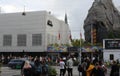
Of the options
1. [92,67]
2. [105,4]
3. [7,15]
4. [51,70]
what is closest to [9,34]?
[7,15]

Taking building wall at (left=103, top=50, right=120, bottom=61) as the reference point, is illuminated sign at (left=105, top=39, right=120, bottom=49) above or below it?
above

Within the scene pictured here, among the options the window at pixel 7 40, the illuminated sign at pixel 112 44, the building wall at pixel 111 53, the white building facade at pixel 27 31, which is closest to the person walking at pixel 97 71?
the building wall at pixel 111 53

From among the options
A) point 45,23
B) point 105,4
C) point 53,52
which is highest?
point 105,4

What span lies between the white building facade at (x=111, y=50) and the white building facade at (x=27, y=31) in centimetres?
1385

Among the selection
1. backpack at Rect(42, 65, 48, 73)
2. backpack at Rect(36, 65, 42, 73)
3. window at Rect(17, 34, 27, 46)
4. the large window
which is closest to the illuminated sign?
the large window

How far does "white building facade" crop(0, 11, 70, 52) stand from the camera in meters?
75.9

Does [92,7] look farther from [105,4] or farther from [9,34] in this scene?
[9,34]

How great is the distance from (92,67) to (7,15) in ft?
215

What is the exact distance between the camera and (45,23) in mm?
75875

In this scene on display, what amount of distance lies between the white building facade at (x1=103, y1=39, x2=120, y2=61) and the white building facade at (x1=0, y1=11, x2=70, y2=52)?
13.8 metres

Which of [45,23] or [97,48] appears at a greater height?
[45,23]

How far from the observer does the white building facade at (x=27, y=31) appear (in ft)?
249

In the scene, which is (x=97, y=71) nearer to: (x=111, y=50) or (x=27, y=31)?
(x=111, y=50)

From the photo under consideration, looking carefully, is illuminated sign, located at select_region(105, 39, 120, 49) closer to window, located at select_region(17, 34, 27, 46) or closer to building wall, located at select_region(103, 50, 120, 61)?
building wall, located at select_region(103, 50, 120, 61)
